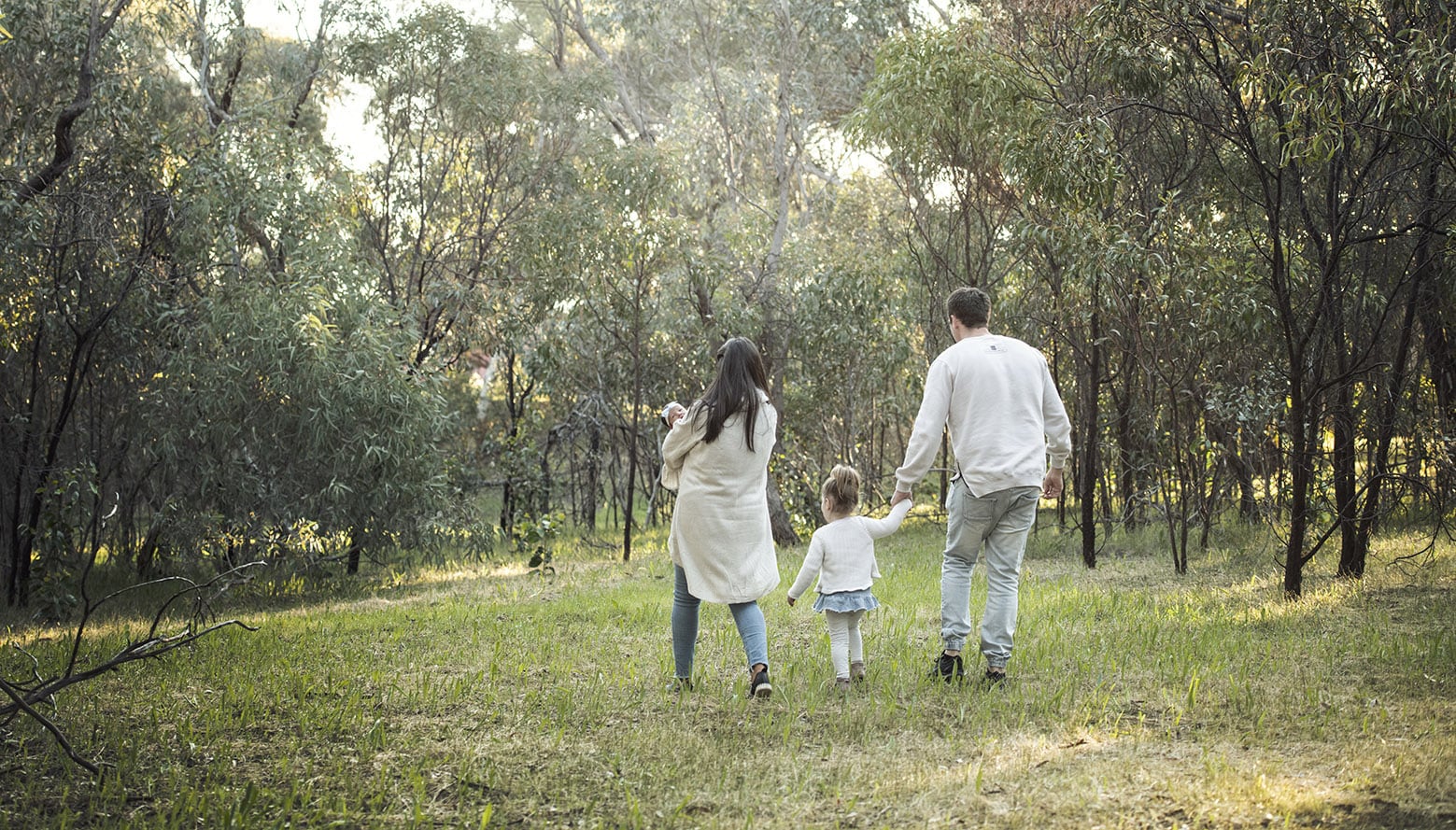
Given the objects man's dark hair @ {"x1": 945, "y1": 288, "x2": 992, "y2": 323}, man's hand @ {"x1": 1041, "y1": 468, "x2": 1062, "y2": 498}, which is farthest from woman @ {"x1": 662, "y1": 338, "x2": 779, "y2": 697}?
man's hand @ {"x1": 1041, "y1": 468, "x2": 1062, "y2": 498}

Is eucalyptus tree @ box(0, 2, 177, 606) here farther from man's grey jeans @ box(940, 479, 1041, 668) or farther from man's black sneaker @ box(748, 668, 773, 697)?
man's grey jeans @ box(940, 479, 1041, 668)

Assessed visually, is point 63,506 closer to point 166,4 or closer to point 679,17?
point 166,4

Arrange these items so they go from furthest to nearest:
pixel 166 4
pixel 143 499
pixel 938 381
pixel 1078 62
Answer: pixel 166 4, pixel 143 499, pixel 1078 62, pixel 938 381

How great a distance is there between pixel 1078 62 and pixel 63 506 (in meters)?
9.25

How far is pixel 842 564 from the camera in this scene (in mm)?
5246

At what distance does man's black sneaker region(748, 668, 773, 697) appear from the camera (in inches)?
201

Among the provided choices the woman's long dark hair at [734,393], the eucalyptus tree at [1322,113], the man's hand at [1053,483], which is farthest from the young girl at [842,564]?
the eucalyptus tree at [1322,113]

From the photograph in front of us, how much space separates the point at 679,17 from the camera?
58.9 feet

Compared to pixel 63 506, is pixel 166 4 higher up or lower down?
higher up

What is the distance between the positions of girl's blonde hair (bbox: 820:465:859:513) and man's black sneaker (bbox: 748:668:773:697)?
822 mm

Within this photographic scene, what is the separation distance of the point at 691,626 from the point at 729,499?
2.07 feet

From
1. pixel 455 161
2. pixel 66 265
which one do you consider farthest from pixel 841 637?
pixel 455 161

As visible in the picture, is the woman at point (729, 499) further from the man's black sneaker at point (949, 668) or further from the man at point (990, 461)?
the man's black sneaker at point (949, 668)

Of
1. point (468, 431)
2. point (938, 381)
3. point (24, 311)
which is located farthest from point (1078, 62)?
point (468, 431)
